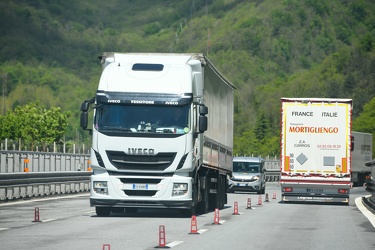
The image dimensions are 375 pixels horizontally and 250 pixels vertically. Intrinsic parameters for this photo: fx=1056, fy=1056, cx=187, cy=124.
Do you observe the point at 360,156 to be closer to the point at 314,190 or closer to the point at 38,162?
the point at 38,162

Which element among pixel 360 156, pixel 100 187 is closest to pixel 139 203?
pixel 100 187

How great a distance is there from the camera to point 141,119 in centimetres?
2303

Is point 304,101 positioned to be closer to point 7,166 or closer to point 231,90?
point 231,90

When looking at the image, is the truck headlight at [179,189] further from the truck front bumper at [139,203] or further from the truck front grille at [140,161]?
the truck front grille at [140,161]

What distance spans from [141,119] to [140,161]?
0.92 meters

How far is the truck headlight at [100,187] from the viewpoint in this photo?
23156 mm

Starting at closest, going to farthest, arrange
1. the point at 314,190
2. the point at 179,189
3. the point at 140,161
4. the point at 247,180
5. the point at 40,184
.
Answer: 1. the point at 140,161
2. the point at 179,189
3. the point at 40,184
4. the point at 314,190
5. the point at 247,180

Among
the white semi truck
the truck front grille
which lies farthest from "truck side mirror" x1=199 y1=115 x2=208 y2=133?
the truck front grille

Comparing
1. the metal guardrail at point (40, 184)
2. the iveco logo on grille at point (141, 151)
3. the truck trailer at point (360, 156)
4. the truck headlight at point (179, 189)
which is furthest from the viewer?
the truck trailer at point (360, 156)

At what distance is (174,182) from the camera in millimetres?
23062

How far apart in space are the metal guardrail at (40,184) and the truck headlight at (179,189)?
7.47 metres

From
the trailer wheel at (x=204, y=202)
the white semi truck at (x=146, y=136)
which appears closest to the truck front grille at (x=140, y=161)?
the white semi truck at (x=146, y=136)

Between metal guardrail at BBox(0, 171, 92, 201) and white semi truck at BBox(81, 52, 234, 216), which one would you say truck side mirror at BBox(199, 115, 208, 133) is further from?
metal guardrail at BBox(0, 171, 92, 201)

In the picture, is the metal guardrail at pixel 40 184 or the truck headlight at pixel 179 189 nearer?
the truck headlight at pixel 179 189
